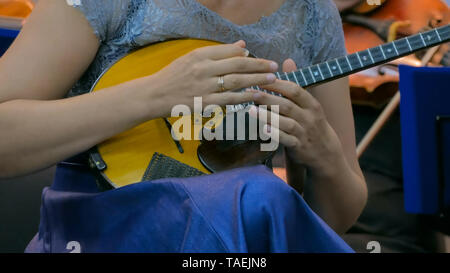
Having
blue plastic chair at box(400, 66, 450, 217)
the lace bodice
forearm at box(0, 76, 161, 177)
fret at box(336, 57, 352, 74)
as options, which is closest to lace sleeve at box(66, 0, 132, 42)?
the lace bodice

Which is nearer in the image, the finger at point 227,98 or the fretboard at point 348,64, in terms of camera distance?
the finger at point 227,98

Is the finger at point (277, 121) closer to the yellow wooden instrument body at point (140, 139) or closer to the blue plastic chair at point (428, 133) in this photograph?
the yellow wooden instrument body at point (140, 139)

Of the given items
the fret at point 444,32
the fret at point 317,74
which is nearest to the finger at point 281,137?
the fret at point 317,74

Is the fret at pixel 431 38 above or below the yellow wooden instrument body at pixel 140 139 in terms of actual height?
above

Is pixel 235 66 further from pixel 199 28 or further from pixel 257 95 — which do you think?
pixel 199 28

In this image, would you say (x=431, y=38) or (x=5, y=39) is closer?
(x=431, y=38)

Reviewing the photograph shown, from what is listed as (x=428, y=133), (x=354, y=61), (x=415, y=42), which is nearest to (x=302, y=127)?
(x=354, y=61)

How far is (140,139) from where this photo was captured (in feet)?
2.55

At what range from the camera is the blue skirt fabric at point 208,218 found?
1.75 ft

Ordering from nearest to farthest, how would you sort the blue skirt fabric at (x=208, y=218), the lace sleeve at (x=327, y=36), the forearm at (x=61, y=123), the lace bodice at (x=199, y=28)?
the blue skirt fabric at (x=208, y=218)
the forearm at (x=61, y=123)
the lace bodice at (x=199, y=28)
the lace sleeve at (x=327, y=36)

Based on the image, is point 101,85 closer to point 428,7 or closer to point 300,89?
point 300,89

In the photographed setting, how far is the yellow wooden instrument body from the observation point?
0.75 metres

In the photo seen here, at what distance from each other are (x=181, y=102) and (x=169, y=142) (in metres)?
0.10

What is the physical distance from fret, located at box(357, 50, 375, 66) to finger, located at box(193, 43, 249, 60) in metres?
0.21
